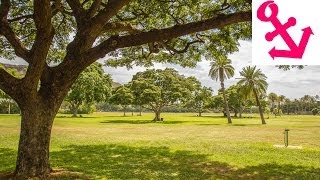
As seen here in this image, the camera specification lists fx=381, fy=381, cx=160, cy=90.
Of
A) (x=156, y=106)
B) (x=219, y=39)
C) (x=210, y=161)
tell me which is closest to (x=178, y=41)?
(x=219, y=39)

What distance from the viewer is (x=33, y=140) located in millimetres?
11492

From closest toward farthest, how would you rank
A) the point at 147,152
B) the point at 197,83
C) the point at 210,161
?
1. the point at 210,161
2. the point at 147,152
3. the point at 197,83

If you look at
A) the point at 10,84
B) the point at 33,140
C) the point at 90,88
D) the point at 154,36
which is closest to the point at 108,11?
the point at 154,36

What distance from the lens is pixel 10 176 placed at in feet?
39.7

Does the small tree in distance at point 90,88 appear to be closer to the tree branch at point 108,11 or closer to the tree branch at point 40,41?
the tree branch at point 108,11

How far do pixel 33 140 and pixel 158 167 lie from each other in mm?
5921

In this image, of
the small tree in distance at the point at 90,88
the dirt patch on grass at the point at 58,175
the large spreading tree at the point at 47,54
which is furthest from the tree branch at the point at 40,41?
the small tree in distance at the point at 90,88

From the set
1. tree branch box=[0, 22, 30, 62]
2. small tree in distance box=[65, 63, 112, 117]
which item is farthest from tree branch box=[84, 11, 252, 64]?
small tree in distance box=[65, 63, 112, 117]

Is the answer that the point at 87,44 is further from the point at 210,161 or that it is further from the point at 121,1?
the point at 210,161

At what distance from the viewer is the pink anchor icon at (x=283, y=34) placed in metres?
4.53

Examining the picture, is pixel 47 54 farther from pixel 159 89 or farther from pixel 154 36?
pixel 159 89

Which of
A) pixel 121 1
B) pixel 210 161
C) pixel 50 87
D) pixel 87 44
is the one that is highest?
pixel 121 1

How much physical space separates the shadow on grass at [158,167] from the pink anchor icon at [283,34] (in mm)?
9575

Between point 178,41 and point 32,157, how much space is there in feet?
30.6
